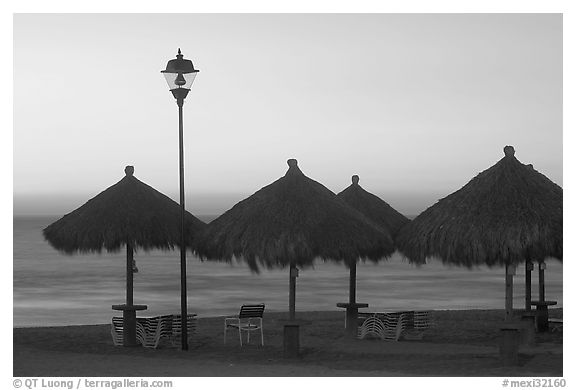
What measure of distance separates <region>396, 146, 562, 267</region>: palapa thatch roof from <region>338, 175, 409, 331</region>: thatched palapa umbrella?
284 cm

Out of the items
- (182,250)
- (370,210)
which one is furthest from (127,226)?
(370,210)

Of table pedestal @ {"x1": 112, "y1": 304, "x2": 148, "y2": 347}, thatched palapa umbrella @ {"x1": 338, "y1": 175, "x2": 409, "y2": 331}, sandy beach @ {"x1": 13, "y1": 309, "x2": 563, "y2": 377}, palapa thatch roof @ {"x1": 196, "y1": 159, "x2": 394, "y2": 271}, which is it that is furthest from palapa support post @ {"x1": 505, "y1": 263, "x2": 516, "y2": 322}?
table pedestal @ {"x1": 112, "y1": 304, "x2": 148, "y2": 347}

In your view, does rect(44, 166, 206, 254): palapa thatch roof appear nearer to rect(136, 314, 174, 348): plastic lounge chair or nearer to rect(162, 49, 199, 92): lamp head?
rect(136, 314, 174, 348): plastic lounge chair

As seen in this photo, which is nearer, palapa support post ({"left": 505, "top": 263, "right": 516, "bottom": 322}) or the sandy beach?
the sandy beach

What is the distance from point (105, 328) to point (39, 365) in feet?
16.5

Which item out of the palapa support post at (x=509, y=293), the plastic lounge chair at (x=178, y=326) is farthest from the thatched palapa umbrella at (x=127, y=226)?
the palapa support post at (x=509, y=293)

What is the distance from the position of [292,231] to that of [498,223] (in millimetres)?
2775

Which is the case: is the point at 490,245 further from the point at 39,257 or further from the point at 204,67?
the point at 39,257

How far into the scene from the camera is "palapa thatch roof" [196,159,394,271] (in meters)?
15.0

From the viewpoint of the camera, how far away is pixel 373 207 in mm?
18781

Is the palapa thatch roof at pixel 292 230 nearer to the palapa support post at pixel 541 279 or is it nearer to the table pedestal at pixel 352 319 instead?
the table pedestal at pixel 352 319

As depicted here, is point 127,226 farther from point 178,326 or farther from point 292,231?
point 292,231

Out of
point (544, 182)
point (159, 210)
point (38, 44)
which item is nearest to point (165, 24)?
point (38, 44)
